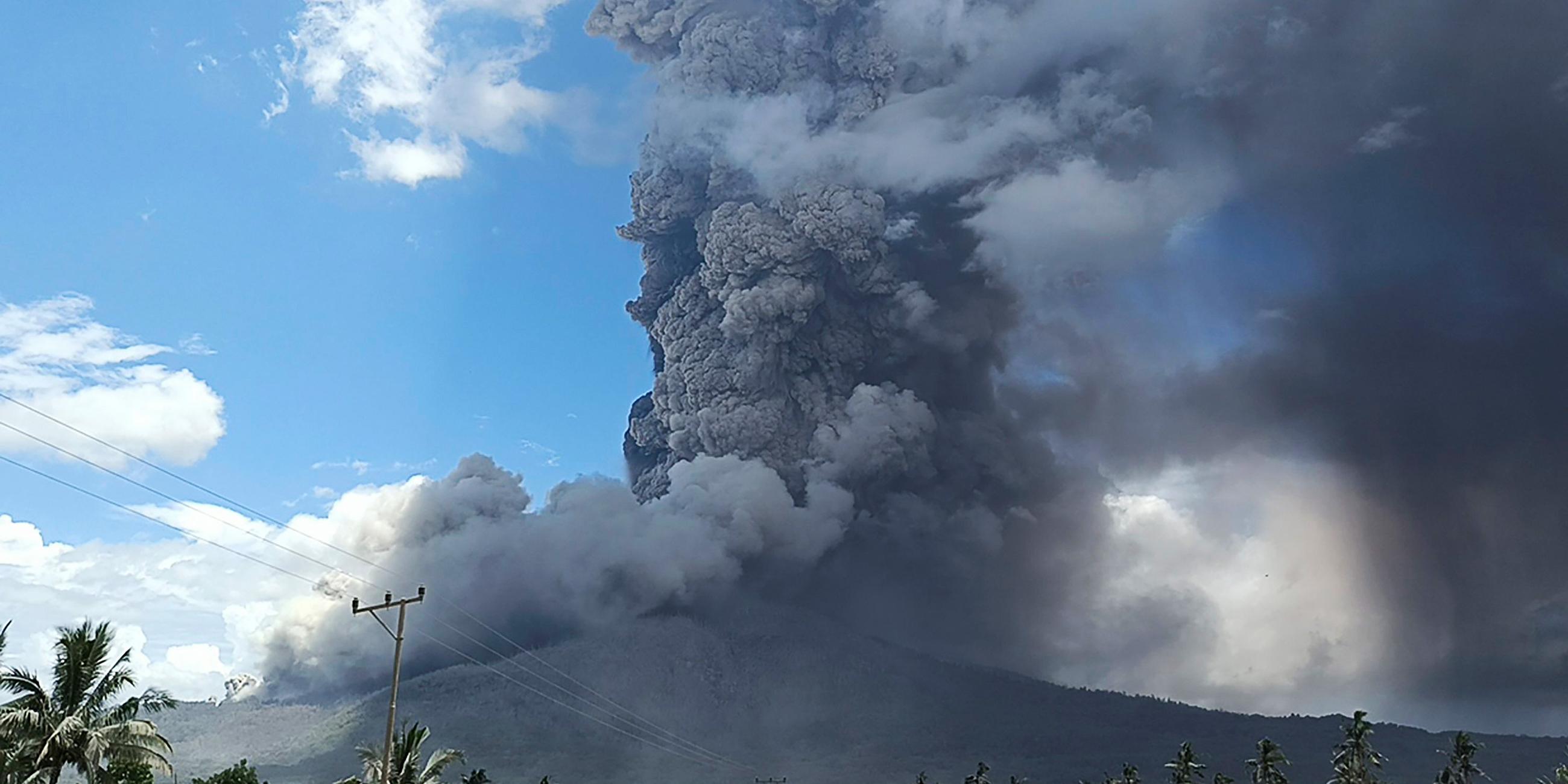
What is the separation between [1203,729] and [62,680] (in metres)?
191

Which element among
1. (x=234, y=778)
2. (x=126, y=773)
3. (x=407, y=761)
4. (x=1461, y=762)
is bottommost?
(x=234, y=778)

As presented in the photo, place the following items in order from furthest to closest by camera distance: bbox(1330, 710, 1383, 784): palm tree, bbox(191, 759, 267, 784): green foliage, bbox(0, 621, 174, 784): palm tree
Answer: bbox(1330, 710, 1383, 784): palm tree, bbox(191, 759, 267, 784): green foliage, bbox(0, 621, 174, 784): palm tree

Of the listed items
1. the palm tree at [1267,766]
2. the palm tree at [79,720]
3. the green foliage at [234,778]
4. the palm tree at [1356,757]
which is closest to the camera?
the palm tree at [79,720]

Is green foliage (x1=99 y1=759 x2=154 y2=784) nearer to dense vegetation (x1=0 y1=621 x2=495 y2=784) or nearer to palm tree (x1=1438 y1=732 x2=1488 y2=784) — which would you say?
dense vegetation (x1=0 y1=621 x2=495 y2=784)

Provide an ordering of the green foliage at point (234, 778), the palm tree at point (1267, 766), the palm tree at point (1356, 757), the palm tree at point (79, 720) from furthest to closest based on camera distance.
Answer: the palm tree at point (1267, 766) → the palm tree at point (1356, 757) → the green foliage at point (234, 778) → the palm tree at point (79, 720)

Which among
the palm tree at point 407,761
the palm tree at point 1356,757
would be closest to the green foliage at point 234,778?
the palm tree at point 407,761

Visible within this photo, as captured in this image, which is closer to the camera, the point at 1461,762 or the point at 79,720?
the point at 79,720

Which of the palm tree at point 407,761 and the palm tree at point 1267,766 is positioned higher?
the palm tree at point 1267,766

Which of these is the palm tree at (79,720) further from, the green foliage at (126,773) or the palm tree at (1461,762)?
the palm tree at (1461,762)

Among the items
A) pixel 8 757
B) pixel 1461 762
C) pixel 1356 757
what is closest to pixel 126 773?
pixel 8 757

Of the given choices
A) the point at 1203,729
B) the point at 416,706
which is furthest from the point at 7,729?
the point at 1203,729

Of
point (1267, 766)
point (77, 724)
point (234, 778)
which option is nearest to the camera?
point (77, 724)

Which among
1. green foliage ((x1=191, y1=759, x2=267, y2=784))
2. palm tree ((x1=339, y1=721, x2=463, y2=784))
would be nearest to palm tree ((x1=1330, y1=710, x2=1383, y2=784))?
palm tree ((x1=339, y1=721, x2=463, y2=784))

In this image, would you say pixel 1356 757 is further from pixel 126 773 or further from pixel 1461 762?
pixel 126 773
